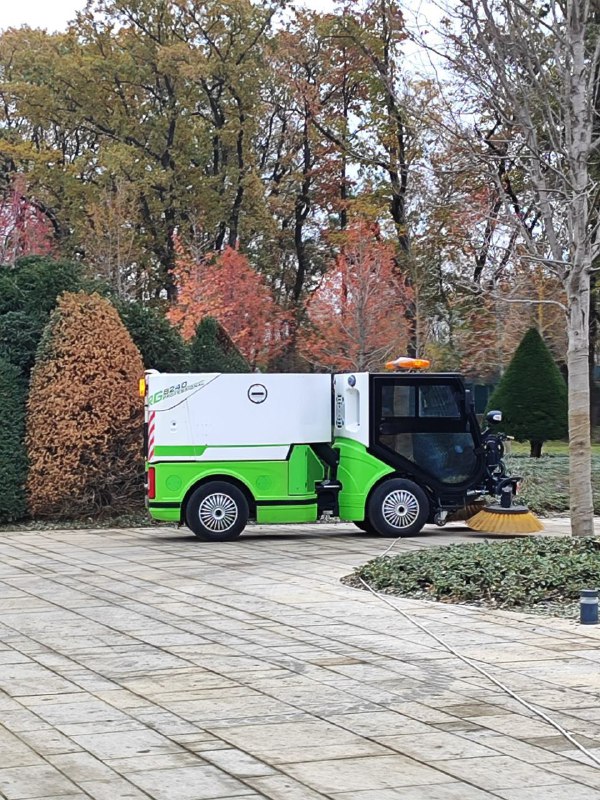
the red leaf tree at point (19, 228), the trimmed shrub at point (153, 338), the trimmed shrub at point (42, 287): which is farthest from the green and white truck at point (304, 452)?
the red leaf tree at point (19, 228)

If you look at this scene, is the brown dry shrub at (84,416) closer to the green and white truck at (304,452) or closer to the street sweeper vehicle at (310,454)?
the street sweeper vehicle at (310,454)

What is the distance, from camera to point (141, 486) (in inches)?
723

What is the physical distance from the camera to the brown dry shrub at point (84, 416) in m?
17.8

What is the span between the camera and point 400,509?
15.7 m

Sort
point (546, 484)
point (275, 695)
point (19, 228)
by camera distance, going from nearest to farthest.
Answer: point (275, 695) → point (546, 484) → point (19, 228)

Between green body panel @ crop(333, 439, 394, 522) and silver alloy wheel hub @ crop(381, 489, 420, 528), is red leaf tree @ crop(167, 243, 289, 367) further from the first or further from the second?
silver alloy wheel hub @ crop(381, 489, 420, 528)

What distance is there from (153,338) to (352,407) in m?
5.39

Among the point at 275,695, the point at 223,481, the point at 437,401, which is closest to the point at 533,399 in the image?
the point at 437,401

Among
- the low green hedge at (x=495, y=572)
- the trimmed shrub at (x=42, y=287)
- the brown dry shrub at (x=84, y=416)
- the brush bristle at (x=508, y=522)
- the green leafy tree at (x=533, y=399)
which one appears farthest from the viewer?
the green leafy tree at (x=533, y=399)

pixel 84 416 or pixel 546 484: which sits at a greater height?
pixel 84 416

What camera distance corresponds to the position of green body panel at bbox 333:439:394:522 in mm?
15602

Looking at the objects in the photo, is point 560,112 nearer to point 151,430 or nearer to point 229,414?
point 229,414

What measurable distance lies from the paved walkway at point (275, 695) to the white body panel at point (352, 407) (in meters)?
3.70

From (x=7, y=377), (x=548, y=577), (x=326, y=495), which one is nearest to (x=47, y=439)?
(x=7, y=377)
